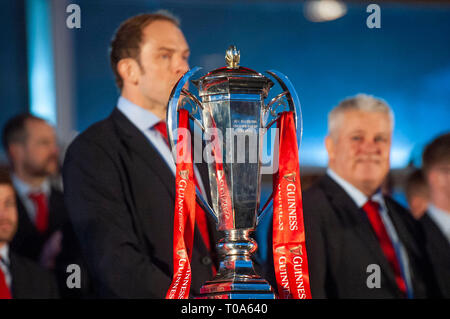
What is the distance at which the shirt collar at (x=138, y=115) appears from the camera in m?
1.89

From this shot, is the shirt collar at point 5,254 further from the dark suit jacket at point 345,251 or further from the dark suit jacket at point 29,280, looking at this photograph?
the dark suit jacket at point 345,251

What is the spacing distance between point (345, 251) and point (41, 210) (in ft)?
3.61

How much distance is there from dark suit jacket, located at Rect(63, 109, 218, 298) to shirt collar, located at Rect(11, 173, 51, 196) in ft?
1.71

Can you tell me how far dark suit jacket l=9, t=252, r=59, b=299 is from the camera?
1.97 m

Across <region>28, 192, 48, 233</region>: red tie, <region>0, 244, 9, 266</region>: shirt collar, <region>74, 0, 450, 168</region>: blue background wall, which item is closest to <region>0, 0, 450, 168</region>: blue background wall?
<region>74, 0, 450, 168</region>: blue background wall

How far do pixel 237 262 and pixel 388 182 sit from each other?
1022mm

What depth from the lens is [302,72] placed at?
2330 mm

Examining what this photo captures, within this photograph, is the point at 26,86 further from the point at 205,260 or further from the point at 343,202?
the point at 343,202

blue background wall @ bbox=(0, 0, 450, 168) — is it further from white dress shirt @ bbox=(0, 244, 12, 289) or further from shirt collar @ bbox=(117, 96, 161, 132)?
white dress shirt @ bbox=(0, 244, 12, 289)

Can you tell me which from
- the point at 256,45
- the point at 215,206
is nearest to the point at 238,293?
the point at 215,206

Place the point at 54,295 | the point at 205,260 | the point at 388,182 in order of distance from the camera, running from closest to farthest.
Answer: the point at 205,260
the point at 54,295
the point at 388,182

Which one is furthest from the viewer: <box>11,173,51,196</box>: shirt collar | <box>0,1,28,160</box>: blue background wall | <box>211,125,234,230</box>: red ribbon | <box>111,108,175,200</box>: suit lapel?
<box>0,1,28,160</box>: blue background wall

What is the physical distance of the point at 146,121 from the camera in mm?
1890

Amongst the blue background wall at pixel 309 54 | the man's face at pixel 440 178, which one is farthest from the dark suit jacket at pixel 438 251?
the blue background wall at pixel 309 54
